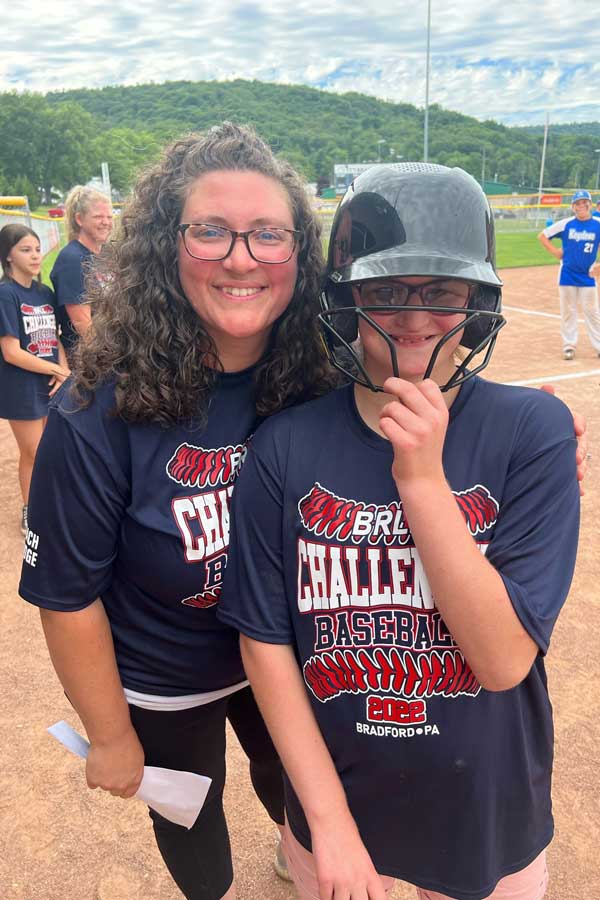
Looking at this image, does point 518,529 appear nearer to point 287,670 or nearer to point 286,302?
point 287,670

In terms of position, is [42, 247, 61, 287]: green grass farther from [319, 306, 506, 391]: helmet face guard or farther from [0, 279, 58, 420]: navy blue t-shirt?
[319, 306, 506, 391]: helmet face guard

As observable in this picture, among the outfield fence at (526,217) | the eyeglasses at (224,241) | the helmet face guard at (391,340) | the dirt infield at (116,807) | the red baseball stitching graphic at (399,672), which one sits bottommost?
the outfield fence at (526,217)

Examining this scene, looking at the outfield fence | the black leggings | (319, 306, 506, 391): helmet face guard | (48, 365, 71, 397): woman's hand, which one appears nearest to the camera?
(319, 306, 506, 391): helmet face guard

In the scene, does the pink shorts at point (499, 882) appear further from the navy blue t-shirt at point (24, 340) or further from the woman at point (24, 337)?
the navy blue t-shirt at point (24, 340)

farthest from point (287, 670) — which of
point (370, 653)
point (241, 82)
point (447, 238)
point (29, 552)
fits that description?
point (241, 82)

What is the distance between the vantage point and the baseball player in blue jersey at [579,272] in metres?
8.80

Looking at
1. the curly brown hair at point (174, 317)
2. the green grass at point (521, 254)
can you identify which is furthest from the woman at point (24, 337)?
the green grass at point (521, 254)

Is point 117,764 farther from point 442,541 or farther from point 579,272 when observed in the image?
point 579,272

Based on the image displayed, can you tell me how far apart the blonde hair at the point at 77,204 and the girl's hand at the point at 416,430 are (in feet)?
14.3

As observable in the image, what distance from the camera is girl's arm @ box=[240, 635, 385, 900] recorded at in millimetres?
1291

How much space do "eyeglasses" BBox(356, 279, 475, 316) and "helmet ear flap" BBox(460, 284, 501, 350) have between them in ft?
0.13

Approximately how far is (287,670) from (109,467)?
1.82 ft

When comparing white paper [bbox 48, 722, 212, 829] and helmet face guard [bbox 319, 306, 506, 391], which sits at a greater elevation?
helmet face guard [bbox 319, 306, 506, 391]

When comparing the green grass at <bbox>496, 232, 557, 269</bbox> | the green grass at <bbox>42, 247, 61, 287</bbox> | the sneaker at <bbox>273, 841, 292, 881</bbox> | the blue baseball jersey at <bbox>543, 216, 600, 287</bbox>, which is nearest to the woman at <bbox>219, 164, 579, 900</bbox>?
the sneaker at <bbox>273, 841, 292, 881</bbox>
